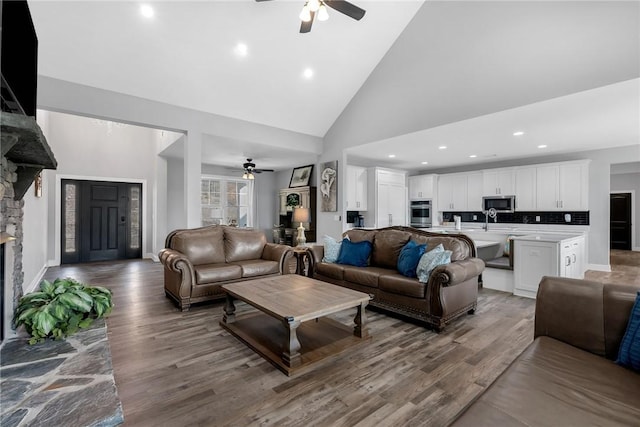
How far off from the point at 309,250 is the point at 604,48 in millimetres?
4014

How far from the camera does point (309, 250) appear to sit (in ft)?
14.3

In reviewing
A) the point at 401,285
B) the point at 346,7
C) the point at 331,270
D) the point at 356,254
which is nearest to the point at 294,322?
the point at 401,285

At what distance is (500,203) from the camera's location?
23.2 ft

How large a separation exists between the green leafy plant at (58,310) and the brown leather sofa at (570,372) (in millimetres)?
2381

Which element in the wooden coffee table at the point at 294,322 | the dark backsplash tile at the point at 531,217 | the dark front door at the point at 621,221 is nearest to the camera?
the wooden coffee table at the point at 294,322

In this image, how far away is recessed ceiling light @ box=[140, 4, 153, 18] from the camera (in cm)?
321

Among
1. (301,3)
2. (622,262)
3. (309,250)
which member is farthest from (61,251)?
(622,262)

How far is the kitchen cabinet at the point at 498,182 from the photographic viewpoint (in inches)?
272

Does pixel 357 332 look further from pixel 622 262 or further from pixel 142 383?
pixel 622 262

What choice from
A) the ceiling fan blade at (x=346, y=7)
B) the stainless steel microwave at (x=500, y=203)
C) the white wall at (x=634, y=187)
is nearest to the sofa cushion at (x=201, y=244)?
the ceiling fan blade at (x=346, y=7)

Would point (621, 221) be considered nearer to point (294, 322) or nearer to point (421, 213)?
point (421, 213)

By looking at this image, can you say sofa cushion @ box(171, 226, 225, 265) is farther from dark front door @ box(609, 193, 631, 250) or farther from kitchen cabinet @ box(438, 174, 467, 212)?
dark front door @ box(609, 193, 631, 250)

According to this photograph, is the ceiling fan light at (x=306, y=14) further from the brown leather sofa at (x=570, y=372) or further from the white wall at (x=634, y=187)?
the white wall at (x=634, y=187)

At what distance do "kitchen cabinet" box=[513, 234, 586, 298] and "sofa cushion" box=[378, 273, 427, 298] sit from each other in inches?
82.4
